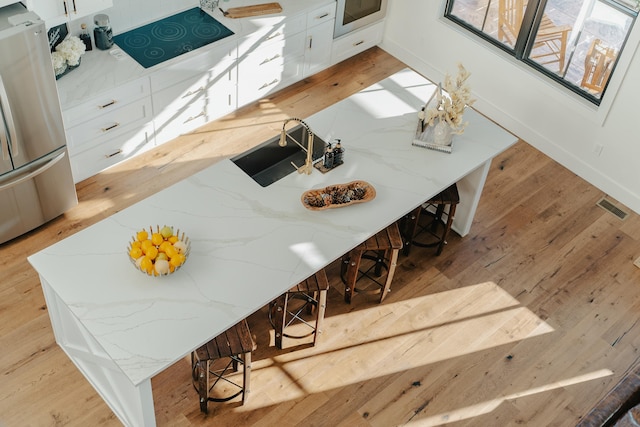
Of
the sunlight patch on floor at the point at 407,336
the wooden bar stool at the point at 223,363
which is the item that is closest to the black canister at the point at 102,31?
the wooden bar stool at the point at 223,363

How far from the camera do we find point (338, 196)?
14.8ft

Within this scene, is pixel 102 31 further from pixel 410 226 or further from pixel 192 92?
pixel 410 226

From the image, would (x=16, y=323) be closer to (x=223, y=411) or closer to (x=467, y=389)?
(x=223, y=411)

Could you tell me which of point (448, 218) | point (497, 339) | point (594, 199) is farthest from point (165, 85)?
point (594, 199)

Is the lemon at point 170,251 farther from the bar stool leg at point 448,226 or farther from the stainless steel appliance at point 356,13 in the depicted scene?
the stainless steel appliance at point 356,13

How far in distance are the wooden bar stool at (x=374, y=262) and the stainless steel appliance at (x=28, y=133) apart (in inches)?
85.4

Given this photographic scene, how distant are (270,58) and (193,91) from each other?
83 cm

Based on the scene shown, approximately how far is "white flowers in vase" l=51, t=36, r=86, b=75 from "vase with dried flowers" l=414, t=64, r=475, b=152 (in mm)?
2569

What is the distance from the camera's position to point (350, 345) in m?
4.95

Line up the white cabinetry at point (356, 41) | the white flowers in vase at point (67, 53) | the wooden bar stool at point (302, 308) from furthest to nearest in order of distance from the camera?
the white cabinetry at point (356, 41), the white flowers in vase at point (67, 53), the wooden bar stool at point (302, 308)

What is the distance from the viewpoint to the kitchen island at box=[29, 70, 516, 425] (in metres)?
3.78

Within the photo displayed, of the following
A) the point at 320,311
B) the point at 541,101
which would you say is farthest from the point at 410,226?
the point at 541,101

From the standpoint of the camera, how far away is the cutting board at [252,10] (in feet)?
20.4

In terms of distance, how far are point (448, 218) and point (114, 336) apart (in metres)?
2.72
